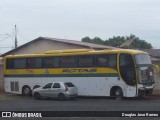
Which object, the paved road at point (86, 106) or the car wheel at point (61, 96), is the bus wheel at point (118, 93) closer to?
the paved road at point (86, 106)

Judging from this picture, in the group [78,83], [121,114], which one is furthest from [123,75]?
[121,114]

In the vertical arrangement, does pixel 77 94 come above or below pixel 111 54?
below

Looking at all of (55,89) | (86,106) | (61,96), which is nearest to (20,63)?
(55,89)

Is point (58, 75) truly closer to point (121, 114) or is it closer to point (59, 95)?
point (59, 95)

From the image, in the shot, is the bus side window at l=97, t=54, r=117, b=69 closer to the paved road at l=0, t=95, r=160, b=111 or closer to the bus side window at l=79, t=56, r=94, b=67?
the bus side window at l=79, t=56, r=94, b=67

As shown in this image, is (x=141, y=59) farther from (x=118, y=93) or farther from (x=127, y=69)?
(x=118, y=93)

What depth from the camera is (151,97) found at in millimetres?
33375

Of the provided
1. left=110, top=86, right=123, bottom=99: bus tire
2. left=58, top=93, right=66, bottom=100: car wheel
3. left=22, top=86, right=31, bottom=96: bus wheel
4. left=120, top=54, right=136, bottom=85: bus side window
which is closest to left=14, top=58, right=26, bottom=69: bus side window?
left=22, top=86, right=31, bottom=96: bus wheel

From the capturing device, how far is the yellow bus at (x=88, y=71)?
1230 inches

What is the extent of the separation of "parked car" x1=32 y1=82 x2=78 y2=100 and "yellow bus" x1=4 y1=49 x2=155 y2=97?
96 cm

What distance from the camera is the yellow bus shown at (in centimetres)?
3123

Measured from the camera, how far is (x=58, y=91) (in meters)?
33.2

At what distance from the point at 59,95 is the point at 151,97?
7236 mm

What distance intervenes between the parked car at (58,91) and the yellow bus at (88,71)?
0.96 meters
